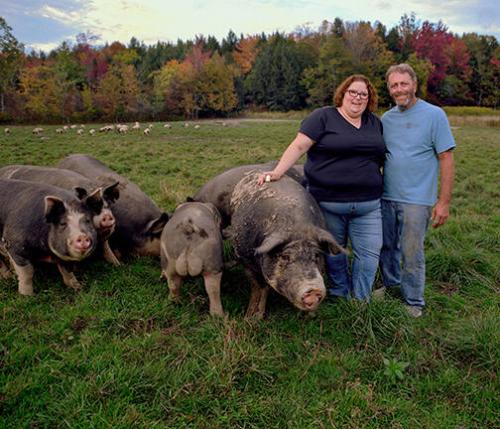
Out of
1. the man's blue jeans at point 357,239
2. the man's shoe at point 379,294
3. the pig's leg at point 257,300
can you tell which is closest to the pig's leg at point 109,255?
the pig's leg at point 257,300

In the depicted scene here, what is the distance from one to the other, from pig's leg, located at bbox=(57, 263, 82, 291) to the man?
141 inches

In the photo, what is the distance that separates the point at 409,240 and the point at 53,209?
3716 millimetres

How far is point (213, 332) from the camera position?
13.9ft

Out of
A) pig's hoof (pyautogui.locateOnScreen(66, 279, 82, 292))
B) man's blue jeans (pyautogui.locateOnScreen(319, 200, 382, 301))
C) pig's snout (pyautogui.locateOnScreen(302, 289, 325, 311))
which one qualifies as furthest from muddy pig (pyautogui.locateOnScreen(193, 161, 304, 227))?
pig's snout (pyautogui.locateOnScreen(302, 289, 325, 311))

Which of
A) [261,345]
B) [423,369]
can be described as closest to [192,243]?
[261,345]

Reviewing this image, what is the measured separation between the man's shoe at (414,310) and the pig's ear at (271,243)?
1.70m

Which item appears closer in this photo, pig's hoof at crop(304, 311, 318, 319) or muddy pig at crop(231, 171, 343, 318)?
muddy pig at crop(231, 171, 343, 318)

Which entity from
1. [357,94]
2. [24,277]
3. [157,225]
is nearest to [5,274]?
[24,277]

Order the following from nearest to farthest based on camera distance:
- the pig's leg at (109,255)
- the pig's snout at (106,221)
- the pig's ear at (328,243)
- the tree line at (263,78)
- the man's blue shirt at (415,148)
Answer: the pig's ear at (328,243) < the man's blue shirt at (415,148) < the pig's snout at (106,221) < the pig's leg at (109,255) < the tree line at (263,78)

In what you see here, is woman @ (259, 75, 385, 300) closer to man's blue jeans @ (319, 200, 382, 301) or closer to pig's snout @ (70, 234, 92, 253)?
man's blue jeans @ (319, 200, 382, 301)

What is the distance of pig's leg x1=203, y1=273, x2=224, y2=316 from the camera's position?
4613mm

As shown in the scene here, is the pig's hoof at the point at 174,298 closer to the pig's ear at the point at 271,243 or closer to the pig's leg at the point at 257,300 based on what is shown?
the pig's leg at the point at 257,300

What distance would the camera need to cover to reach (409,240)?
4.72 metres

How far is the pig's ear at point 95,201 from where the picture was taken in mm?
5000
